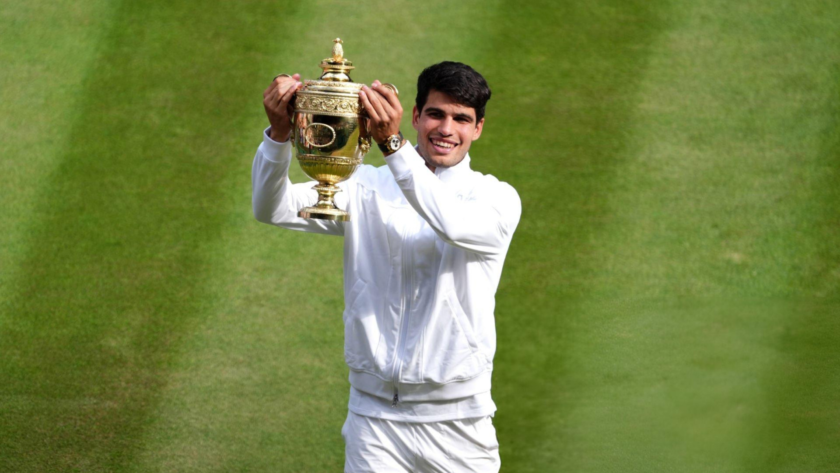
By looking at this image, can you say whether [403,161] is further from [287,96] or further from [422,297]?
[422,297]

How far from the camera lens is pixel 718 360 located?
7.05 m

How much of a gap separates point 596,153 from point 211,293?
9.91ft

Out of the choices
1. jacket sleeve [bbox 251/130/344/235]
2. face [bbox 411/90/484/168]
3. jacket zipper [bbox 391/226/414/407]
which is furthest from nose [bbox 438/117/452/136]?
jacket sleeve [bbox 251/130/344/235]

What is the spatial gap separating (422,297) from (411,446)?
1.77 ft

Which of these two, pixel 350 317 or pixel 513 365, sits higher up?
pixel 350 317

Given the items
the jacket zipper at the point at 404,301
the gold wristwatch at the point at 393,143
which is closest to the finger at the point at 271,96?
the gold wristwatch at the point at 393,143

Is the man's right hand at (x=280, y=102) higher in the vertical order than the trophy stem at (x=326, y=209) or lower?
higher

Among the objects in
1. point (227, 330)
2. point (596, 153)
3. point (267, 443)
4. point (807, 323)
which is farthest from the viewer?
point (596, 153)

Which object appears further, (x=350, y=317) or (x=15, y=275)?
(x=15, y=275)

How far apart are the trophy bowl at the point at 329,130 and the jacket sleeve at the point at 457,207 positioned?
25 centimetres

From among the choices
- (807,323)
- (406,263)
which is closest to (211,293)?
(406,263)

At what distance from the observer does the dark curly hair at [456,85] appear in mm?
3887

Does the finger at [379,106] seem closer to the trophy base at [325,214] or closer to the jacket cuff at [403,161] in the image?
the jacket cuff at [403,161]

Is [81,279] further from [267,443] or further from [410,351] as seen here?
[410,351]
